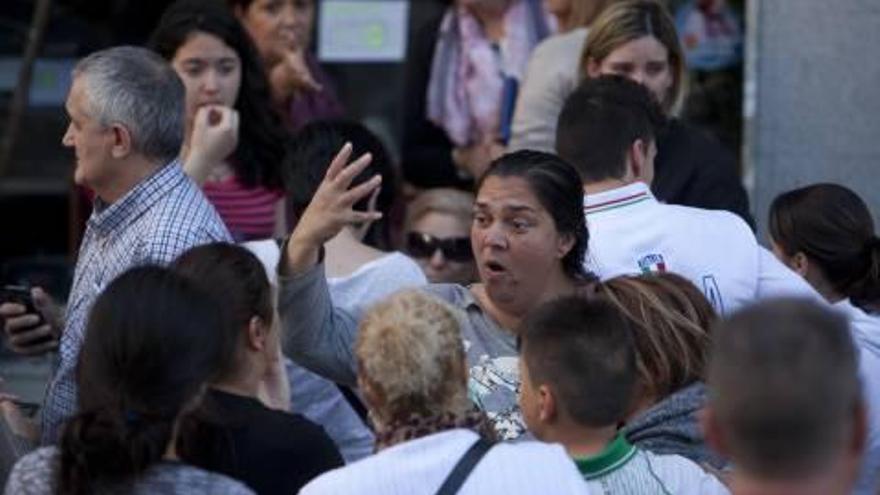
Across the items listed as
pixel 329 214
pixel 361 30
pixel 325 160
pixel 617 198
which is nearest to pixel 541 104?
pixel 325 160

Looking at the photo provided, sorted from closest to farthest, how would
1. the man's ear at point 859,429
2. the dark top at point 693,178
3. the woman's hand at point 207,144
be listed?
the man's ear at point 859,429, the dark top at point 693,178, the woman's hand at point 207,144

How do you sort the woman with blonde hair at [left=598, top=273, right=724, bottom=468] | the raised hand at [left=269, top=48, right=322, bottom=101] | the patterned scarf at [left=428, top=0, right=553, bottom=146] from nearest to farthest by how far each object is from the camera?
1. the woman with blonde hair at [left=598, top=273, right=724, bottom=468]
2. the raised hand at [left=269, top=48, right=322, bottom=101]
3. the patterned scarf at [left=428, top=0, right=553, bottom=146]

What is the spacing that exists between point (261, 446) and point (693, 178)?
2585 millimetres

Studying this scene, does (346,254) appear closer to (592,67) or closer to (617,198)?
(617,198)

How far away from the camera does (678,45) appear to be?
7469 mm

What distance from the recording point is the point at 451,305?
5.18 meters

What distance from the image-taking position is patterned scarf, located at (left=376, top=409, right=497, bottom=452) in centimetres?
453

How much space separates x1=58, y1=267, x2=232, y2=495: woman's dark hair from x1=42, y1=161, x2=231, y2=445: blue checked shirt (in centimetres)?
130

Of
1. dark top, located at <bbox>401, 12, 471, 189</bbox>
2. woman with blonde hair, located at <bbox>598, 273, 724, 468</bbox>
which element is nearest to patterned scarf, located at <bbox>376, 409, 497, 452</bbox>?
woman with blonde hair, located at <bbox>598, 273, 724, 468</bbox>

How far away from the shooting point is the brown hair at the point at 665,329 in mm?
5238

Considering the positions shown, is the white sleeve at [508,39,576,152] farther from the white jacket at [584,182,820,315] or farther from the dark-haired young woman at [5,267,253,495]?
the dark-haired young woman at [5,267,253,495]

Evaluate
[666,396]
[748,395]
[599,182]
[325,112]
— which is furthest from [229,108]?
[748,395]

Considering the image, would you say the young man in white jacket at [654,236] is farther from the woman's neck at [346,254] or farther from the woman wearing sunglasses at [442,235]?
the woman wearing sunglasses at [442,235]

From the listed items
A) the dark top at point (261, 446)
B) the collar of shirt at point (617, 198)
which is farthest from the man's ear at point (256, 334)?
the collar of shirt at point (617, 198)
